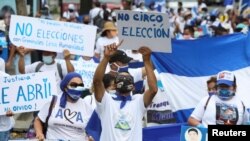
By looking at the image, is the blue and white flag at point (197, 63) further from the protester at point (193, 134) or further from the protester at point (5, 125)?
the protester at point (193, 134)

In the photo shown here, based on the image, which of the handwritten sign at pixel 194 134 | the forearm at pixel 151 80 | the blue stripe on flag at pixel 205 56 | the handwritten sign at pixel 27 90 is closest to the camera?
the forearm at pixel 151 80

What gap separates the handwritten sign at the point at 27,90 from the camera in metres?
8.30

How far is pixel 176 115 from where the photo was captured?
9.59m

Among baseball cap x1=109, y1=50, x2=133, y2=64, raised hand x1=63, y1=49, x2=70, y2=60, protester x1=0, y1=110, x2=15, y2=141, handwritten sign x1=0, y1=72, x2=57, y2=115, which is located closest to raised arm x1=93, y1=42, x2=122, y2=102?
handwritten sign x1=0, y1=72, x2=57, y2=115

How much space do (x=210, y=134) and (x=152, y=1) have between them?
2563cm

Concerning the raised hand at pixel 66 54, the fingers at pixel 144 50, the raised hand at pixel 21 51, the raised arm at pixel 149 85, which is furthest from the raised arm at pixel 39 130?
the raised hand at pixel 66 54

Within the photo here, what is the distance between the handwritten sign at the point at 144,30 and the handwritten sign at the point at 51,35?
8.85ft

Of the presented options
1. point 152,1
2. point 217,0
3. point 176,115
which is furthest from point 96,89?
point 217,0

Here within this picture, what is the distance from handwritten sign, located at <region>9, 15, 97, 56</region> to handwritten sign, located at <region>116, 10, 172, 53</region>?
8.85 ft

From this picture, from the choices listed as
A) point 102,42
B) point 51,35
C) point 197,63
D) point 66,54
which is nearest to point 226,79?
point 197,63

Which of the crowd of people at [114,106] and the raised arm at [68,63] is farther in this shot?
the raised arm at [68,63]

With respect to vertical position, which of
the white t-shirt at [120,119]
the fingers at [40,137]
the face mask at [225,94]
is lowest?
the fingers at [40,137]

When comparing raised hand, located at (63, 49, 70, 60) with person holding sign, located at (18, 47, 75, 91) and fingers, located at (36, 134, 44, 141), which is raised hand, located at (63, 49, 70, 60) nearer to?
person holding sign, located at (18, 47, 75, 91)

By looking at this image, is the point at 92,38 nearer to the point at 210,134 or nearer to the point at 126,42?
the point at 126,42
